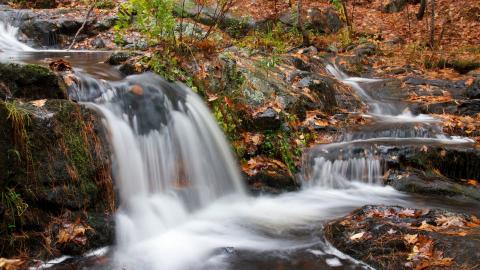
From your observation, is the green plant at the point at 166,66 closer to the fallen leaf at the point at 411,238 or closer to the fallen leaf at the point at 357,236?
the fallen leaf at the point at 357,236

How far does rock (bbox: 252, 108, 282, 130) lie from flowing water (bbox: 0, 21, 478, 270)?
74 cm

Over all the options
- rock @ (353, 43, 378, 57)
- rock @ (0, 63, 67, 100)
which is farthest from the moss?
rock @ (353, 43, 378, 57)

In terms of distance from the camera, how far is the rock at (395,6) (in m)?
18.4

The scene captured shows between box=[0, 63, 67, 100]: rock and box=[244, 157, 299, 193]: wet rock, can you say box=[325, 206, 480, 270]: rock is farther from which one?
box=[0, 63, 67, 100]: rock

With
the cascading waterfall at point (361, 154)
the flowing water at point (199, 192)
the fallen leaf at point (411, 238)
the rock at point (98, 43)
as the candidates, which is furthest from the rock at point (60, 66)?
the rock at point (98, 43)

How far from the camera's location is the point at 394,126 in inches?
308

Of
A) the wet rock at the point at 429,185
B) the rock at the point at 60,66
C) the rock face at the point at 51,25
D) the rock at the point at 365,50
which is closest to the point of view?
the rock at the point at 60,66

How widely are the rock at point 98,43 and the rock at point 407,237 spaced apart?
9.22 meters

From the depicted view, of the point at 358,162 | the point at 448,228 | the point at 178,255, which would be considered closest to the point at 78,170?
the point at 178,255

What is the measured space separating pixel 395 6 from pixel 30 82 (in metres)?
17.1

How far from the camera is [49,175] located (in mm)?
3992

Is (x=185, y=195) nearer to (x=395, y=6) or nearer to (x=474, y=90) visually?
(x=474, y=90)

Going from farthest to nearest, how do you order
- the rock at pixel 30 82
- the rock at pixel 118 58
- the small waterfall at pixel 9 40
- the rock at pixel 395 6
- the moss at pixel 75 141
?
1. the rock at pixel 395 6
2. the small waterfall at pixel 9 40
3. the rock at pixel 118 58
4. the rock at pixel 30 82
5. the moss at pixel 75 141

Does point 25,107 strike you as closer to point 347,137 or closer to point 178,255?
point 178,255
